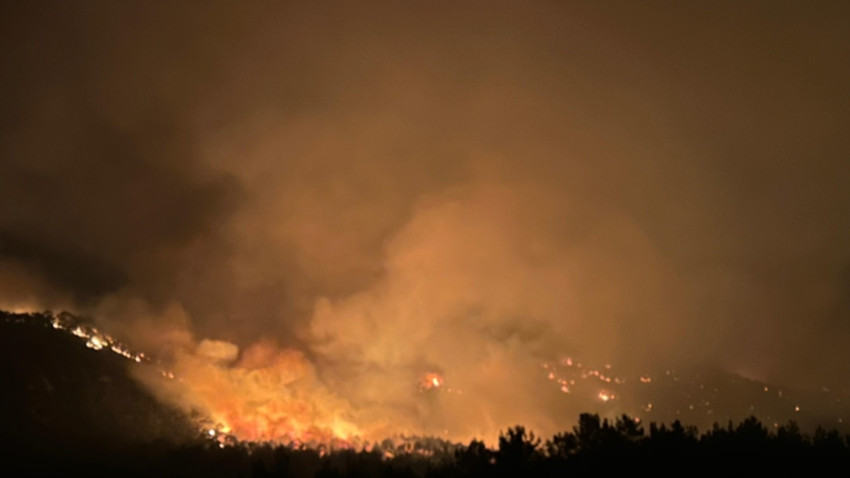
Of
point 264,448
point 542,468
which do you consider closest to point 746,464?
point 542,468

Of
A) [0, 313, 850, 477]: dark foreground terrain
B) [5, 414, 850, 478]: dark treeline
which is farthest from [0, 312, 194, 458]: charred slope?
[5, 414, 850, 478]: dark treeline

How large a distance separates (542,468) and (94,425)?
12446 centimetres

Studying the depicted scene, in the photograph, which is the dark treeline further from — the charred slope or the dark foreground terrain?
the charred slope

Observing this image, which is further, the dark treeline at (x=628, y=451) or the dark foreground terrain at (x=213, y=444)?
the dark foreground terrain at (x=213, y=444)

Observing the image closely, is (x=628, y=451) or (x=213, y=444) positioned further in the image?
(x=213, y=444)

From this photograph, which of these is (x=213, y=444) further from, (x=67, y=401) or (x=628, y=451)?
(x=628, y=451)

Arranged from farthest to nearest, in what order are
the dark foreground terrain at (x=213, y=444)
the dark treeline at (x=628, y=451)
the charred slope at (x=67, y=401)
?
the charred slope at (x=67, y=401) < the dark foreground terrain at (x=213, y=444) < the dark treeline at (x=628, y=451)

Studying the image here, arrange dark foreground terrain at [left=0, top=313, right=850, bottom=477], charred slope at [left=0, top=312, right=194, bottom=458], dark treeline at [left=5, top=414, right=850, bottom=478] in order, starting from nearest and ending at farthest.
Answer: dark treeline at [left=5, top=414, right=850, bottom=478] → dark foreground terrain at [left=0, top=313, right=850, bottom=477] → charred slope at [left=0, top=312, right=194, bottom=458]

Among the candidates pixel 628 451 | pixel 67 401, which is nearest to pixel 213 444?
pixel 67 401

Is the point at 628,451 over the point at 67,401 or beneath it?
beneath

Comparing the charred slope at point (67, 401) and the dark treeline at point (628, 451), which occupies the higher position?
the charred slope at point (67, 401)

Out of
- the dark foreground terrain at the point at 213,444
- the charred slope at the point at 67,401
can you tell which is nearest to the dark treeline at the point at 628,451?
the dark foreground terrain at the point at 213,444

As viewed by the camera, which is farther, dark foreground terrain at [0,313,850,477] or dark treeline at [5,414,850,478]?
dark foreground terrain at [0,313,850,477]

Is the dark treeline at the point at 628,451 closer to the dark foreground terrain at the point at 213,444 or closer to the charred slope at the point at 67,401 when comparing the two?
the dark foreground terrain at the point at 213,444
